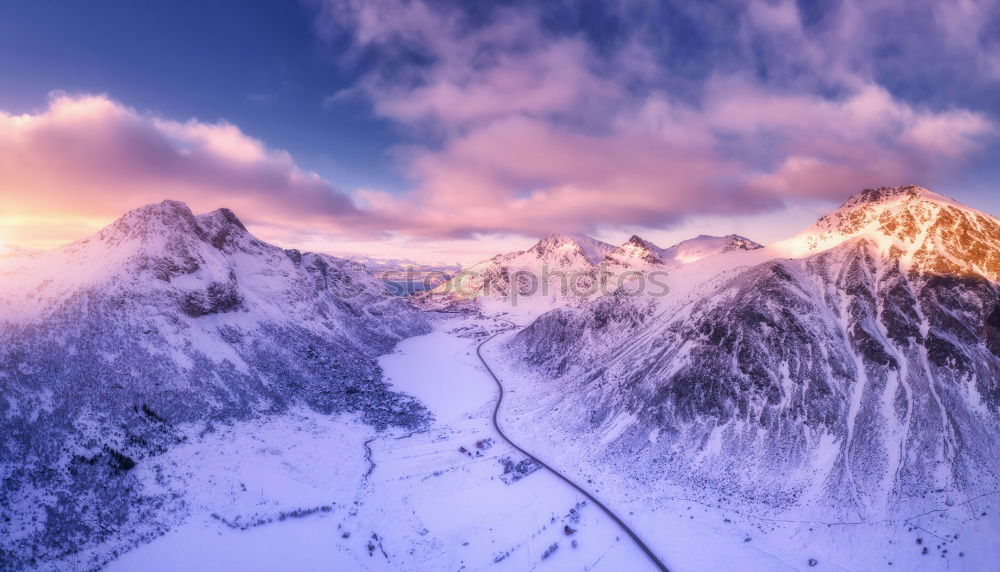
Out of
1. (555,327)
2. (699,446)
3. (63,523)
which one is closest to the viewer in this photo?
(63,523)

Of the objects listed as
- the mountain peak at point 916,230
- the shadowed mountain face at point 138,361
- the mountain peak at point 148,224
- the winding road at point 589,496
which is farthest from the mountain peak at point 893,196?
the mountain peak at point 148,224

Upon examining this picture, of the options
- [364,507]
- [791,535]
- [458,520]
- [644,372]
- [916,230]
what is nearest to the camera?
[791,535]

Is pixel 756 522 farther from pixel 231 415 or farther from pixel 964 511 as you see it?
pixel 231 415

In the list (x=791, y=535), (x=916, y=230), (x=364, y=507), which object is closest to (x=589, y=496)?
(x=791, y=535)

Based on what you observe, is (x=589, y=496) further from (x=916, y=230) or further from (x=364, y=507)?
(x=916, y=230)

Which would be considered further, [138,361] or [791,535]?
[138,361]

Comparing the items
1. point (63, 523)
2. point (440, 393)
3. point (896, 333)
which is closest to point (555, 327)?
point (440, 393)

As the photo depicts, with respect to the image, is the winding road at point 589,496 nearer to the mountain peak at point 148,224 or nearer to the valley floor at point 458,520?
the valley floor at point 458,520
